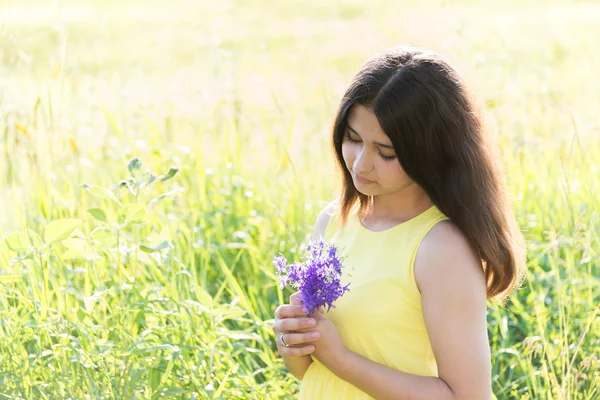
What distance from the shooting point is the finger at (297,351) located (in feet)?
6.22

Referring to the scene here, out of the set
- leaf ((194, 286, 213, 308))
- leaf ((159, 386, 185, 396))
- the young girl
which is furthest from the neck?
leaf ((159, 386, 185, 396))

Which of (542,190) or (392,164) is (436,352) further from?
(542,190)

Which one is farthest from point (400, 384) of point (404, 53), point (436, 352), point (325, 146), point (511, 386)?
point (325, 146)

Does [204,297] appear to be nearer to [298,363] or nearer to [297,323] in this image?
[298,363]

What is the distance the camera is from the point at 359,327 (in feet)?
6.42

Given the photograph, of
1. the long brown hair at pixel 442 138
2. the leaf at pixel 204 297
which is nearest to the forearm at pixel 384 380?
the long brown hair at pixel 442 138

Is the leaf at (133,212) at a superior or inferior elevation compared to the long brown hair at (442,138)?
inferior

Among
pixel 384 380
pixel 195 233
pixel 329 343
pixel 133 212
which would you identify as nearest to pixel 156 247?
pixel 133 212

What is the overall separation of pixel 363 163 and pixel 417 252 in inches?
9.1

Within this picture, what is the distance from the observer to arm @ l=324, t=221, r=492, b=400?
182 cm

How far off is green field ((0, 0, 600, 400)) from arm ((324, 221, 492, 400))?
0.40 metres

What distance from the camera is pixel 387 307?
1.91m

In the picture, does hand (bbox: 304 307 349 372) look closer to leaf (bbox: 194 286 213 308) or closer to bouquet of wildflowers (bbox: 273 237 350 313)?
bouquet of wildflowers (bbox: 273 237 350 313)

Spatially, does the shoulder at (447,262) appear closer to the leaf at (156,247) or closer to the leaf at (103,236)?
the leaf at (156,247)
